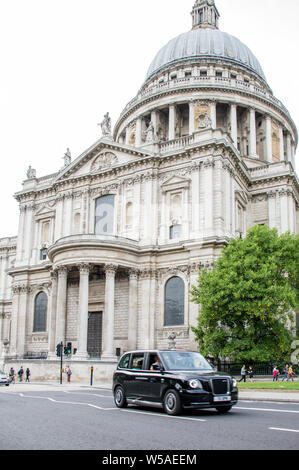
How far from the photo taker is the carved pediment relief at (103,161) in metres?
50.2

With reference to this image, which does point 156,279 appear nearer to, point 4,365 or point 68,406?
point 4,365

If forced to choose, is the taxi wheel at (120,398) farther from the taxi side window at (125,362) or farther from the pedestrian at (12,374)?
the pedestrian at (12,374)

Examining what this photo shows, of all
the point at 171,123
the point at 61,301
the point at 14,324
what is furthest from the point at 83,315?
the point at 171,123

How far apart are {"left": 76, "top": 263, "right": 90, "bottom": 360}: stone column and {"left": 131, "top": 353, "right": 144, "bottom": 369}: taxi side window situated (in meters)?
24.1

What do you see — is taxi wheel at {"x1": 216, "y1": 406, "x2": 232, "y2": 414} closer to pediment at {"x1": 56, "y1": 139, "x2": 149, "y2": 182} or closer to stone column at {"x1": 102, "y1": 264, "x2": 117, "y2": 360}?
stone column at {"x1": 102, "y1": 264, "x2": 117, "y2": 360}

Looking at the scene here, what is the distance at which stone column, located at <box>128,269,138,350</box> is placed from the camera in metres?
43.0

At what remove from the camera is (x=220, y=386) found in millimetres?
13852

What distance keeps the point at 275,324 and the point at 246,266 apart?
4.42m

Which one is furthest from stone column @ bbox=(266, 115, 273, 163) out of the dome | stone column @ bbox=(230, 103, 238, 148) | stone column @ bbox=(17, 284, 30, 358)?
stone column @ bbox=(17, 284, 30, 358)

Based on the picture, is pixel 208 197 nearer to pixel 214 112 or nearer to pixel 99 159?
pixel 99 159

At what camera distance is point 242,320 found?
34.9 meters

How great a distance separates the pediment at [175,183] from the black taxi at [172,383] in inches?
1195
